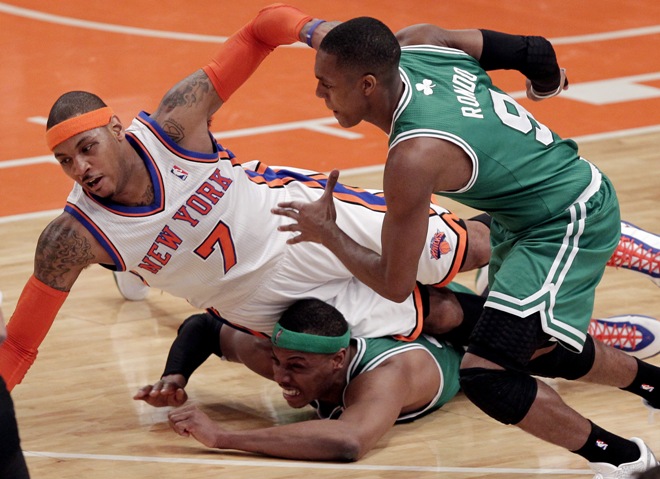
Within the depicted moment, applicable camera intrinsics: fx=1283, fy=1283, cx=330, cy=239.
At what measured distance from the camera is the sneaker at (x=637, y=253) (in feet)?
17.4

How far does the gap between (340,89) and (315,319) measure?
1135 millimetres

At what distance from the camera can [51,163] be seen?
8.46 m

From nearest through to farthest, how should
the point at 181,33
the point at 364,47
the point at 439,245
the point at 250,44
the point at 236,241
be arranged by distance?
the point at 364,47
the point at 236,241
the point at 439,245
the point at 250,44
the point at 181,33

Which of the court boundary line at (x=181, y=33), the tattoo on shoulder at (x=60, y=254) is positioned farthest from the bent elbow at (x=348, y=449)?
the court boundary line at (x=181, y=33)

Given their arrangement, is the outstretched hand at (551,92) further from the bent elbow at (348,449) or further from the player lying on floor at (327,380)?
the bent elbow at (348,449)

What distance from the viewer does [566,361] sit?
4652 mm

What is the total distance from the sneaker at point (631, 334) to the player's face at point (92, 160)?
6.80 ft

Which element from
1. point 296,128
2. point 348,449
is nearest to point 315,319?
point 348,449

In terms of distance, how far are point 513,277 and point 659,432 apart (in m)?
1.07

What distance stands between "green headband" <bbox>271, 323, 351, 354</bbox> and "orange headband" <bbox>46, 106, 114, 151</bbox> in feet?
3.39

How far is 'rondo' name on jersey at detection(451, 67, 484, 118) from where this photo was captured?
4.07 m

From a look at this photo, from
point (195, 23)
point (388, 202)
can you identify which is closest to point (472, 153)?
point (388, 202)

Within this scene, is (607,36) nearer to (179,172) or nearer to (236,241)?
(236,241)

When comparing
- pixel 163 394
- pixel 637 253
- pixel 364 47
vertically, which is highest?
pixel 364 47
